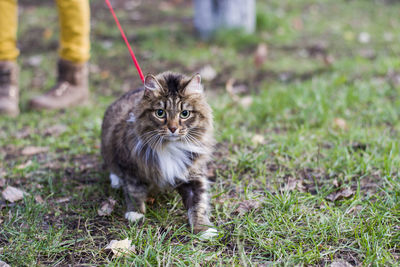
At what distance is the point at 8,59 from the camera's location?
4320 millimetres

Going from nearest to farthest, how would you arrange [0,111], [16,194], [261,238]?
[261,238] → [16,194] → [0,111]

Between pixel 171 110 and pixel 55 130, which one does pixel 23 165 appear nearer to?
pixel 55 130

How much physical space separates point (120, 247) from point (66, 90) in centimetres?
285

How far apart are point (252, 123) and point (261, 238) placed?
5.71 ft

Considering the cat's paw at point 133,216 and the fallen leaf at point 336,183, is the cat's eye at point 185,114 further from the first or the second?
the fallen leaf at point 336,183

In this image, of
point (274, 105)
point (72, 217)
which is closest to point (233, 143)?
point (274, 105)

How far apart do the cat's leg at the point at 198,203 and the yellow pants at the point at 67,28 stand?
8.25ft

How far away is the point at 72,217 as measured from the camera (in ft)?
8.47

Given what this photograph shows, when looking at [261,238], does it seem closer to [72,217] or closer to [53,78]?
[72,217]

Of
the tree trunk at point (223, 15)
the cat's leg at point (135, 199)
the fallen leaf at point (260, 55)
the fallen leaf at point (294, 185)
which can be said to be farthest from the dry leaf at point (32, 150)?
the tree trunk at point (223, 15)

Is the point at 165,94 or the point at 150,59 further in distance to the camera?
the point at 150,59

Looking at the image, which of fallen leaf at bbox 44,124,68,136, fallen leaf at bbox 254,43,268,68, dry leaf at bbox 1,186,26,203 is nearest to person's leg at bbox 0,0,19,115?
fallen leaf at bbox 44,124,68,136

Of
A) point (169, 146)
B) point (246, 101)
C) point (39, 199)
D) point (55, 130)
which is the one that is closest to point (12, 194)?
point (39, 199)

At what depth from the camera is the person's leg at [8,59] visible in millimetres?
4086
